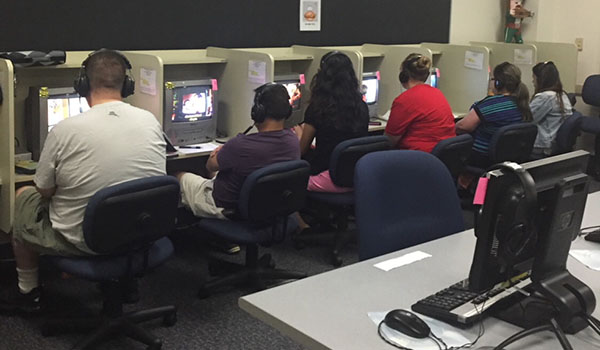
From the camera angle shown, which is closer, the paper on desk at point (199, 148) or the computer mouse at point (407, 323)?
the computer mouse at point (407, 323)

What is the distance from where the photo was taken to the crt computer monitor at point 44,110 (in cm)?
353

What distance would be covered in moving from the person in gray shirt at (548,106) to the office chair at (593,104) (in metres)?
1.11

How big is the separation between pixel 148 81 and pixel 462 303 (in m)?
2.62

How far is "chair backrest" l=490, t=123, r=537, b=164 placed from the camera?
450 cm

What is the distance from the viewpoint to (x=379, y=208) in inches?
93.6

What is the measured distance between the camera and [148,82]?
3.89 metres

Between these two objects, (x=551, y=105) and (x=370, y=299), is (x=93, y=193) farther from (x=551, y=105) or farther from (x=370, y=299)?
(x=551, y=105)

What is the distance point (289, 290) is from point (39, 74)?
2435mm

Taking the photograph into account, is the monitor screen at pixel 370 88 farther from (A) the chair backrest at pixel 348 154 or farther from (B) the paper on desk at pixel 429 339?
(B) the paper on desk at pixel 429 339

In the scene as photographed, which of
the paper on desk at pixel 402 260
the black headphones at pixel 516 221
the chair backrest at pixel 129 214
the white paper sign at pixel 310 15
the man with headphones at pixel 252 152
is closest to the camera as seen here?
the black headphones at pixel 516 221

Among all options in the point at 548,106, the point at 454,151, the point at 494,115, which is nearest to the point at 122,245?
the point at 454,151

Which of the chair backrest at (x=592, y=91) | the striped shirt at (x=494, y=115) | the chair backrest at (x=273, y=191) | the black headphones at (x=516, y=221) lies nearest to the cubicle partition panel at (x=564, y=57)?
the chair backrest at (x=592, y=91)

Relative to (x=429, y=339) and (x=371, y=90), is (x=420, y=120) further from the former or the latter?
(x=429, y=339)

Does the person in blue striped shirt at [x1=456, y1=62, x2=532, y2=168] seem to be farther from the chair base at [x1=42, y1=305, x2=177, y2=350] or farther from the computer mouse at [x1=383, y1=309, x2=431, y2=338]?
the computer mouse at [x1=383, y1=309, x2=431, y2=338]
